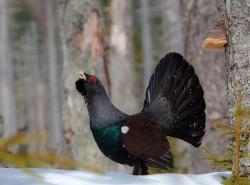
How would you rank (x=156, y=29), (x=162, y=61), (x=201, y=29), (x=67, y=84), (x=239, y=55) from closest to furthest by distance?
1. (x=239, y=55)
2. (x=162, y=61)
3. (x=67, y=84)
4. (x=201, y=29)
5. (x=156, y=29)

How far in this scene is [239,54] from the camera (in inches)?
160

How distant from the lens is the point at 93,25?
8.91 metres

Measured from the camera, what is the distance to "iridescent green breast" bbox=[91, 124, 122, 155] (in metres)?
5.41

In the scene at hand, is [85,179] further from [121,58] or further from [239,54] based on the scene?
[121,58]

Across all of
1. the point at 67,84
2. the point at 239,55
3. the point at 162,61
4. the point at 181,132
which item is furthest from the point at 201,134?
the point at 67,84

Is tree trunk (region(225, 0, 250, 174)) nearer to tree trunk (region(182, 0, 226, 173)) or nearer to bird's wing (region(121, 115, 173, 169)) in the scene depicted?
bird's wing (region(121, 115, 173, 169))

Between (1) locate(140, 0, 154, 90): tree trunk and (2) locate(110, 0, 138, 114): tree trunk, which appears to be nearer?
(2) locate(110, 0, 138, 114): tree trunk

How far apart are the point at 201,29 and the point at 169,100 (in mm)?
2871

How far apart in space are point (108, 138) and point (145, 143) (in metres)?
0.46

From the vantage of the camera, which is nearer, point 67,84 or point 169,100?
point 169,100

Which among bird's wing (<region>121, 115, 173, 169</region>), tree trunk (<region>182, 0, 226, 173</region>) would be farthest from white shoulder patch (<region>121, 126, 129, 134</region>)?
tree trunk (<region>182, 0, 226, 173</region>)

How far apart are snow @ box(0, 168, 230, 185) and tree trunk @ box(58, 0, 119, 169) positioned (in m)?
4.26

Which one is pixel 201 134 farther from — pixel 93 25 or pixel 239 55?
pixel 93 25

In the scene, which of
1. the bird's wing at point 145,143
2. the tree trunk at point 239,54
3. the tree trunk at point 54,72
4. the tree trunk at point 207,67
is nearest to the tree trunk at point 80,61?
the tree trunk at point 207,67
